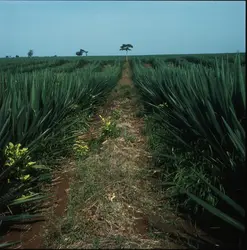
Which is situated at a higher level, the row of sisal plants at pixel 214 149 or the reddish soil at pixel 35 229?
the row of sisal plants at pixel 214 149

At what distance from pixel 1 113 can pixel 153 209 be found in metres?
1.51

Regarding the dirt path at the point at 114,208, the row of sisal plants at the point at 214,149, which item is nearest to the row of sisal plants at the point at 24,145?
the dirt path at the point at 114,208

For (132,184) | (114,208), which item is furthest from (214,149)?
(114,208)

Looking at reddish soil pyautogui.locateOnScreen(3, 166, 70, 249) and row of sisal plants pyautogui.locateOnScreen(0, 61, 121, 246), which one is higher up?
row of sisal plants pyautogui.locateOnScreen(0, 61, 121, 246)

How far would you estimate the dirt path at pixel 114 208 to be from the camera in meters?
2.23

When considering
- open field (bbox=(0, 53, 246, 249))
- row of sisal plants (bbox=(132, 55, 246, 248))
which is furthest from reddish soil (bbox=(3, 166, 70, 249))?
row of sisal plants (bbox=(132, 55, 246, 248))

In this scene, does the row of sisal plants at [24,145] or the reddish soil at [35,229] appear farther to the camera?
the row of sisal plants at [24,145]

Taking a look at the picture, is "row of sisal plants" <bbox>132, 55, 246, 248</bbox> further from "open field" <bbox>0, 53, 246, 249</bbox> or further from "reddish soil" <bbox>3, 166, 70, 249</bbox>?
"reddish soil" <bbox>3, 166, 70, 249</bbox>

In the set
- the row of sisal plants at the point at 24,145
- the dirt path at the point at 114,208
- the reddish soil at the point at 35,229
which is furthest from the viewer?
the row of sisal plants at the point at 24,145

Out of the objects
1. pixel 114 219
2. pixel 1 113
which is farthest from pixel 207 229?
pixel 1 113

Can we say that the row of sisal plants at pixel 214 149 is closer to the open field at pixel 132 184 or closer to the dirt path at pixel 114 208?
the open field at pixel 132 184

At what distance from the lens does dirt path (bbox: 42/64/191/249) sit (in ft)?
7.33

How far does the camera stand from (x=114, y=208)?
8.80ft

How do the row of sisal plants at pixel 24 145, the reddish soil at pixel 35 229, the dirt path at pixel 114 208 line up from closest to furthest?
the dirt path at pixel 114 208 < the reddish soil at pixel 35 229 < the row of sisal plants at pixel 24 145
